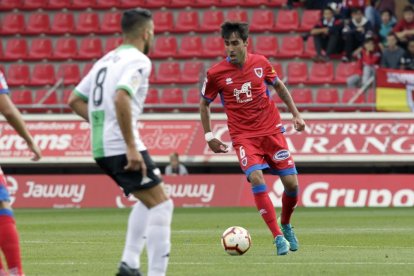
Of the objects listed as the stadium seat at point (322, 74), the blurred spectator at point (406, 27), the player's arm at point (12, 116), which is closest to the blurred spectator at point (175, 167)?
the stadium seat at point (322, 74)

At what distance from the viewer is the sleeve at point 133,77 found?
320 inches

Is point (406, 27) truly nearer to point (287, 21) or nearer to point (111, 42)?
point (287, 21)

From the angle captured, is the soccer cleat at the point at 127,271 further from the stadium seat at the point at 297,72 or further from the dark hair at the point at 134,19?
the stadium seat at the point at 297,72

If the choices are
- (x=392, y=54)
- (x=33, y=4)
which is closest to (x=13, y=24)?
(x=33, y=4)

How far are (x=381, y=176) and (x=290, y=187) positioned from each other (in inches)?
475

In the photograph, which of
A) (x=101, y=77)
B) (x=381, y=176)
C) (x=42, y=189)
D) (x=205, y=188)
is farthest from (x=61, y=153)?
(x=101, y=77)

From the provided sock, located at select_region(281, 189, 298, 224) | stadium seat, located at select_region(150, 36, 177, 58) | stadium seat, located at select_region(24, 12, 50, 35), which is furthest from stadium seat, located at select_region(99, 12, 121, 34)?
sock, located at select_region(281, 189, 298, 224)

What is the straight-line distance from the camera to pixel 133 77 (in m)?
8.20

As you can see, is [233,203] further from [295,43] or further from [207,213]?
[295,43]

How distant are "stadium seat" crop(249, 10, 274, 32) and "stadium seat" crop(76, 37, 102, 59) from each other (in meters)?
4.07

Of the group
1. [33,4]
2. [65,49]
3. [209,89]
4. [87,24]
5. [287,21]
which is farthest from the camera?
[33,4]

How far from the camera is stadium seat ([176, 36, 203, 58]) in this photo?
29.7m

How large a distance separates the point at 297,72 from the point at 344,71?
115cm

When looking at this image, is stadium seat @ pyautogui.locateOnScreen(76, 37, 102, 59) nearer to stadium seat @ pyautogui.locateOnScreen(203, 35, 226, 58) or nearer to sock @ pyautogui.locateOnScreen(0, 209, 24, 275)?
stadium seat @ pyautogui.locateOnScreen(203, 35, 226, 58)
